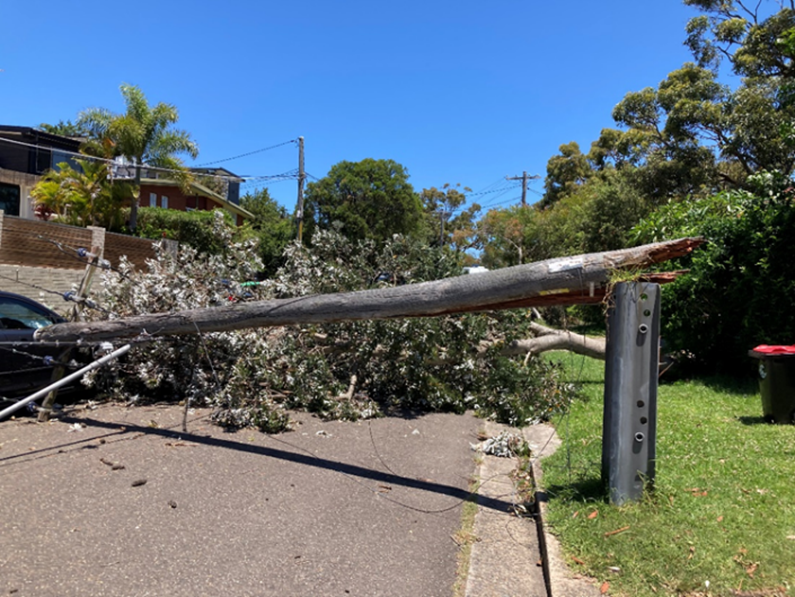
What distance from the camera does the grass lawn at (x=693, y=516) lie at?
3.45 metres

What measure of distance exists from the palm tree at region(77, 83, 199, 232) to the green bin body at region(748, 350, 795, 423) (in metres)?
23.7

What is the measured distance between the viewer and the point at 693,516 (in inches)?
165

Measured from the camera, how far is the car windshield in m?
7.88

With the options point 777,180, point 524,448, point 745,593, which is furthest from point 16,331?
point 777,180

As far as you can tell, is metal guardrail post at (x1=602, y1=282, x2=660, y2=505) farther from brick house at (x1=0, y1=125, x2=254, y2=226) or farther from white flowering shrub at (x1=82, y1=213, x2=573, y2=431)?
brick house at (x1=0, y1=125, x2=254, y2=226)

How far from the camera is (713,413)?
7.64 m

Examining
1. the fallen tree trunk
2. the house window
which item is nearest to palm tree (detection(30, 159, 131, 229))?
the house window

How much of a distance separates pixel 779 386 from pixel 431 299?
14.3 ft

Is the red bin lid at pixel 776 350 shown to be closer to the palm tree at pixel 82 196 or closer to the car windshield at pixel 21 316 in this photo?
the car windshield at pixel 21 316

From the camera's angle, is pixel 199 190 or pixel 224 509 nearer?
pixel 224 509

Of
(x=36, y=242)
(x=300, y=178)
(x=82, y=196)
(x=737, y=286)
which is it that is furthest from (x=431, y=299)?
(x=300, y=178)

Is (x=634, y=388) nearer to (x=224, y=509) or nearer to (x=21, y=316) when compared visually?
(x=224, y=509)

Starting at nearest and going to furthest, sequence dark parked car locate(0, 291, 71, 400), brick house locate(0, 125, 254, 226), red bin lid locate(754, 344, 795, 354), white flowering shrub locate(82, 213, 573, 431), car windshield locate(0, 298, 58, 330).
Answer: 1. red bin lid locate(754, 344, 795, 354)
2. dark parked car locate(0, 291, 71, 400)
3. car windshield locate(0, 298, 58, 330)
4. white flowering shrub locate(82, 213, 573, 431)
5. brick house locate(0, 125, 254, 226)

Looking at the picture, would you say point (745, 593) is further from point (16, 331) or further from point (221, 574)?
point (16, 331)
